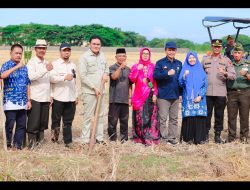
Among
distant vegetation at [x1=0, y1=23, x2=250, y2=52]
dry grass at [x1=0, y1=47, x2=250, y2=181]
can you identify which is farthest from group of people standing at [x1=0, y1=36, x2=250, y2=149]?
distant vegetation at [x1=0, y1=23, x2=250, y2=52]

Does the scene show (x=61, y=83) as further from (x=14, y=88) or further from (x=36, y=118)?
(x=14, y=88)

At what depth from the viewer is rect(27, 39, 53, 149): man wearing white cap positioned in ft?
19.5

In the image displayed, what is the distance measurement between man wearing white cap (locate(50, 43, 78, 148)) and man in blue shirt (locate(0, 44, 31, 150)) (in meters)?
0.50

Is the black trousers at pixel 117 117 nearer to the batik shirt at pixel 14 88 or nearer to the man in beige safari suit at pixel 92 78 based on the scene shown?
the man in beige safari suit at pixel 92 78

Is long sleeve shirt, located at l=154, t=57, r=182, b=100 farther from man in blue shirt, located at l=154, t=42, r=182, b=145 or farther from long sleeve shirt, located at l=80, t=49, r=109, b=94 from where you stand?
long sleeve shirt, located at l=80, t=49, r=109, b=94

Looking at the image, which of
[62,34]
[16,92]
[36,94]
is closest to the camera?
[16,92]

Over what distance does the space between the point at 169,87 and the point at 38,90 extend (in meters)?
1.98

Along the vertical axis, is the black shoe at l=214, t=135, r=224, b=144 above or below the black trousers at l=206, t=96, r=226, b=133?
below

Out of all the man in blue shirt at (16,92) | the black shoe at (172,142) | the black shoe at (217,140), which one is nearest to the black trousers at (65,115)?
the man in blue shirt at (16,92)

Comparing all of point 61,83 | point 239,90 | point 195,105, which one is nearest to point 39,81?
point 61,83

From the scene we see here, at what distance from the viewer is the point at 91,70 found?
6285 mm

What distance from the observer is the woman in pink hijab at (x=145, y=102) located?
6602mm

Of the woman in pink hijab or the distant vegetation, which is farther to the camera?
the distant vegetation
